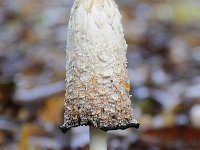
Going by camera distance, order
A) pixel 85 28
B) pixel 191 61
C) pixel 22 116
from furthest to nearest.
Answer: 1. pixel 191 61
2. pixel 22 116
3. pixel 85 28

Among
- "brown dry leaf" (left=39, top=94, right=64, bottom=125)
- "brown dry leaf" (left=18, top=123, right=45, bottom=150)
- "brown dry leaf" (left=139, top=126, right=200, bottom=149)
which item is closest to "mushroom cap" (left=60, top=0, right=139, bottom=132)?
"brown dry leaf" (left=18, top=123, right=45, bottom=150)

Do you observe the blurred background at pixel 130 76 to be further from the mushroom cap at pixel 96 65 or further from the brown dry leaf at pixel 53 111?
the mushroom cap at pixel 96 65

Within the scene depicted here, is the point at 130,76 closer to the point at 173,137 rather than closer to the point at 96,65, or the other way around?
the point at 173,137

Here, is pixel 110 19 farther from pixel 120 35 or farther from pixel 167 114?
pixel 167 114

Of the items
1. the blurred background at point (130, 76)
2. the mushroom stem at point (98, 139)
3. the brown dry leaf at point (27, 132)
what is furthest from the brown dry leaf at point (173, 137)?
the mushroom stem at point (98, 139)

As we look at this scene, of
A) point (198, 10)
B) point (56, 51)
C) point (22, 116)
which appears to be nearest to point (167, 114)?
point (22, 116)

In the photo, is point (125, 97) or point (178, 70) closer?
point (125, 97)

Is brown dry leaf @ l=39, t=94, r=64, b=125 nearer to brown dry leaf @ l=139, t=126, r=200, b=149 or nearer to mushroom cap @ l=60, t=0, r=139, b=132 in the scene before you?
brown dry leaf @ l=139, t=126, r=200, b=149

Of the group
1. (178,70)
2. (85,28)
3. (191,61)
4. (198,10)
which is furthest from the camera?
(198,10)
